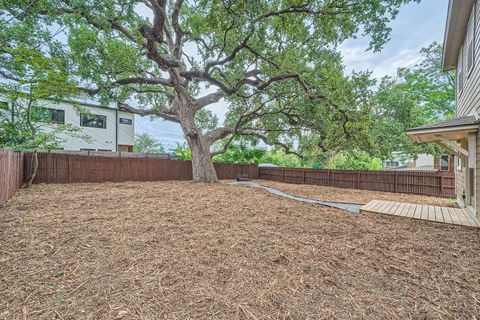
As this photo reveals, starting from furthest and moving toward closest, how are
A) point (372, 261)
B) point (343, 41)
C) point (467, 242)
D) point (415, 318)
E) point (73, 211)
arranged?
point (343, 41), point (73, 211), point (467, 242), point (372, 261), point (415, 318)

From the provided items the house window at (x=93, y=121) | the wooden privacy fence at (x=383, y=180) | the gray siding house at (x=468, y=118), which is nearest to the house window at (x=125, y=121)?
the house window at (x=93, y=121)

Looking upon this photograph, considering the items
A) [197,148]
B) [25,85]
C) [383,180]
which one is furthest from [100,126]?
[383,180]

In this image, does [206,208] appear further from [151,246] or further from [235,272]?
[235,272]

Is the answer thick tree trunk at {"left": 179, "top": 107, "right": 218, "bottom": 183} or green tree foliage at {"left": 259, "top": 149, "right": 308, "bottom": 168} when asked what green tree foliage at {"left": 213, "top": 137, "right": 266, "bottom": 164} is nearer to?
green tree foliage at {"left": 259, "top": 149, "right": 308, "bottom": 168}

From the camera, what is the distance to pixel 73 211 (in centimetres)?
445

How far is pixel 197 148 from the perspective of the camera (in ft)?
36.7

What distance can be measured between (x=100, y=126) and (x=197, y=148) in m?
9.58

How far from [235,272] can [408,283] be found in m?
1.80

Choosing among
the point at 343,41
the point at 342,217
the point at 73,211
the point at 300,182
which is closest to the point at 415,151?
the point at 300,182

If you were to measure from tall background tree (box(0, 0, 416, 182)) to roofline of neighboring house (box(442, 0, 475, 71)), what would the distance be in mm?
1191

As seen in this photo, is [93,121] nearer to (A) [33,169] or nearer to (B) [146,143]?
(A) [33,169]

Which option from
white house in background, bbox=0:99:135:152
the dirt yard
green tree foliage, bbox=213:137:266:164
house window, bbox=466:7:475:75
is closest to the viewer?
the dirt yard

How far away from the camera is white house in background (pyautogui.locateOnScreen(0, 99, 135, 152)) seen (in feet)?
46.7

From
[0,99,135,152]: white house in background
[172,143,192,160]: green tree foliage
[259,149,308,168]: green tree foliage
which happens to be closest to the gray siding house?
[172,143,192,160]: green tree foliage
